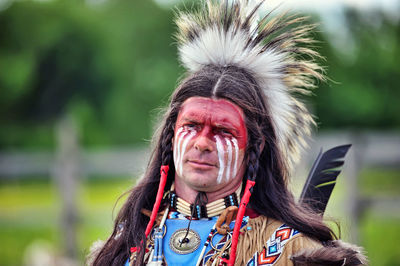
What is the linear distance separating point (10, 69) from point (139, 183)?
42.1 feet

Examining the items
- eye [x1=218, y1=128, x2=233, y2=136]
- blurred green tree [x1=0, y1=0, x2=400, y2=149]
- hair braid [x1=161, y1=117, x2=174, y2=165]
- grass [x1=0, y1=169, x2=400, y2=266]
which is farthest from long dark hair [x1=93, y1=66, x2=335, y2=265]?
blurred green tree [x1=0, y1=0, x2=400, y2=149]

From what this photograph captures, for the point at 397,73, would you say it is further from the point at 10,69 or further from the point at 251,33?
the point at 251,33

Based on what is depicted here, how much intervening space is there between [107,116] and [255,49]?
16.3 meters

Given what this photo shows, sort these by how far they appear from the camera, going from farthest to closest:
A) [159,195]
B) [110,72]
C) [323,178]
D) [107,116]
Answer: [107,116], [110,72], [323,178], [159,195]

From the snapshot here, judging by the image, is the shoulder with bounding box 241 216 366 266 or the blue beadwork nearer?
the shoulder with bounding box 241 216 366 266

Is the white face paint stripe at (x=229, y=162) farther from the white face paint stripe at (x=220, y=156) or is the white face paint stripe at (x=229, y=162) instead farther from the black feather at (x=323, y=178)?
the black feather at (x=323, y=178)

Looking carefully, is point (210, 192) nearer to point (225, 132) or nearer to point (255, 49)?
point (225, 132)

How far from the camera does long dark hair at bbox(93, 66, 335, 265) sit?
2.41m

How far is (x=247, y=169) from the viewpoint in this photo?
2506 mm

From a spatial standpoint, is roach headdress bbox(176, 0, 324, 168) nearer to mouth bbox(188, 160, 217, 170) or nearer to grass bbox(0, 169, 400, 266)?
mouth bbox(188, 160, 217, 170)

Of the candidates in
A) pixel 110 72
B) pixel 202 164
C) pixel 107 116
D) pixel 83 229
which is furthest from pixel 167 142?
pixel 107 116

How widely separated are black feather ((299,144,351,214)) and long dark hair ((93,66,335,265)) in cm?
19

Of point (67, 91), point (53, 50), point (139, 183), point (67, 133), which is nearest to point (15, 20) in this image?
point (53, 50)

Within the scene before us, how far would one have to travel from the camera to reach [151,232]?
8.25 feet
